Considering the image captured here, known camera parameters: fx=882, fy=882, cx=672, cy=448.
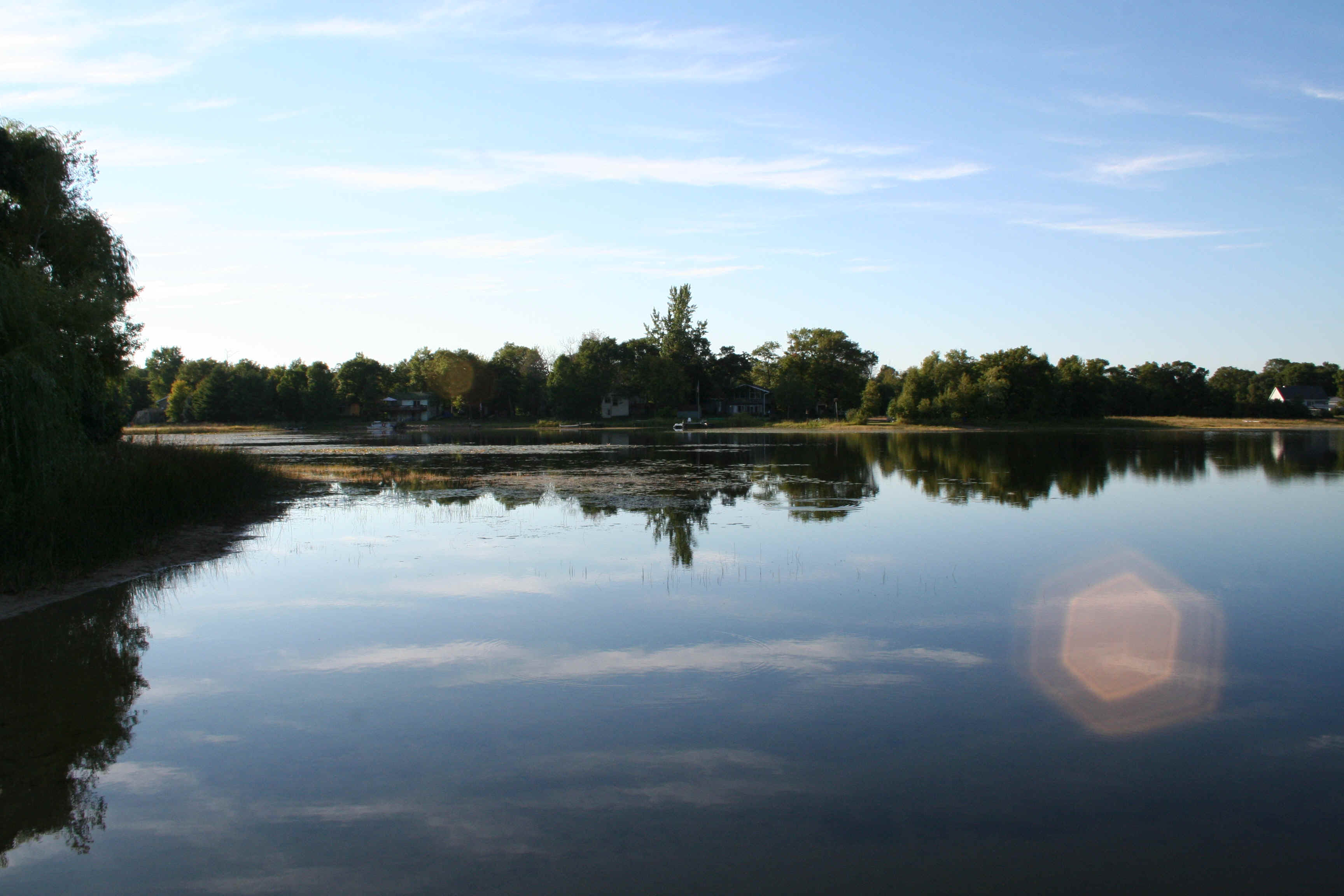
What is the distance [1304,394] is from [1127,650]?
513 ft

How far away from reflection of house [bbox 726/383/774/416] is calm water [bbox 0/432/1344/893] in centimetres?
10433

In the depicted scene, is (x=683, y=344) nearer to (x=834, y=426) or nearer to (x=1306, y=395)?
(x=834, y=426)

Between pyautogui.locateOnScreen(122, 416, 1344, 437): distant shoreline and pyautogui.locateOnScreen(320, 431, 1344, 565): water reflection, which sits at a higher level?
pyautogui.locateOnScreen(122, 416, 1344, 437): distant shoreline

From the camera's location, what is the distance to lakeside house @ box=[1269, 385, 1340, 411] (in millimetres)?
131375

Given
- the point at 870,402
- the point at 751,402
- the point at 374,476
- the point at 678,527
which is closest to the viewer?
the point at 678,527

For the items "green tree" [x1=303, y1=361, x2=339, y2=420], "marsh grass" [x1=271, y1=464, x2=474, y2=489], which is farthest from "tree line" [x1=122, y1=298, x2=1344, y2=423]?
"marsh grass" [x1=271, y1=464, x2=474, y2=489]

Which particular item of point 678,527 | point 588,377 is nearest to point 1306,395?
point 588,377

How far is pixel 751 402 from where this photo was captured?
124 meters

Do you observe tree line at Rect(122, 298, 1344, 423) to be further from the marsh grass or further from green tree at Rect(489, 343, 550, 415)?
the marsh grass

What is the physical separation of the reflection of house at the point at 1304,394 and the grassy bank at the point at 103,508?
482 ft

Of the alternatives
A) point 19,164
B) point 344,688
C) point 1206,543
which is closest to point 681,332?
point 19,164

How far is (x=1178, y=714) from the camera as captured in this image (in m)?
8.70

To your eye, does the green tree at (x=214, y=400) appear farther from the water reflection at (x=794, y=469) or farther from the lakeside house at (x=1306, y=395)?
the lakeside house at (x=1306, y=395)

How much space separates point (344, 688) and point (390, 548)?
960cm
